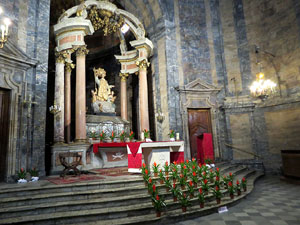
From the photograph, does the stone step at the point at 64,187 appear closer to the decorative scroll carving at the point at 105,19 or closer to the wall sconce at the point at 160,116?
the wall sconce at the point at 160,116

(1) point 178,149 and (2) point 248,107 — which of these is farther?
(2) point 248,107

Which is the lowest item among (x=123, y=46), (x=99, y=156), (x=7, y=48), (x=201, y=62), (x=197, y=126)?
(x=99, y=156)

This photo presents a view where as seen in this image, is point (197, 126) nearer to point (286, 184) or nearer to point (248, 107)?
point (248, 107)

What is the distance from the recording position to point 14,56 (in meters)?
7.50

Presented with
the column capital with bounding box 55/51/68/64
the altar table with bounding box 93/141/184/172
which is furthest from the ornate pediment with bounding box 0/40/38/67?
the altar table with bounding box 93/141/184/172

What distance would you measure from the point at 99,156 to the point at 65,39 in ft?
18.1

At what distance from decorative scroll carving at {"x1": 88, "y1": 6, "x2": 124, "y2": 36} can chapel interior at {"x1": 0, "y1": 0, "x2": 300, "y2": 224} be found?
5 centimetres

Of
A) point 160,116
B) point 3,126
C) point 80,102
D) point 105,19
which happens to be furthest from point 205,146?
point 105,19

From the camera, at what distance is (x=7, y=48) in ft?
24.3

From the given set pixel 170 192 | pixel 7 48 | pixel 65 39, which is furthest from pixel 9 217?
pixel 65 39

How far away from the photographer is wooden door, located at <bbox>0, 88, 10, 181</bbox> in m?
7.12

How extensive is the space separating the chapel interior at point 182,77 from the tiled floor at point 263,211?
2410 millimetres

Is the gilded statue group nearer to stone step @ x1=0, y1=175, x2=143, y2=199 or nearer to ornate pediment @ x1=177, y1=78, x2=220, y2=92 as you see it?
ornate pediment @ x1=177, y1=78, x2=220, y2=92

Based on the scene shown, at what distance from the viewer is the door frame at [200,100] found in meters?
11.8
